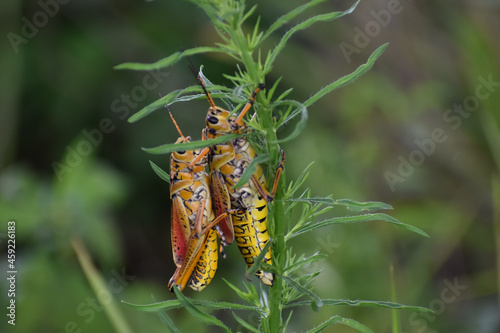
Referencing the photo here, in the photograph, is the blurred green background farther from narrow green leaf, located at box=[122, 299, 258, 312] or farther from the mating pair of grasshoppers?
narrow green leaf, located at box=[122, 299, 258, 312]

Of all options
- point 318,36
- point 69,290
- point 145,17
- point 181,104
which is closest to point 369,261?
point 69,290

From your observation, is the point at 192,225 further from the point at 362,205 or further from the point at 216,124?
the point at 362,205

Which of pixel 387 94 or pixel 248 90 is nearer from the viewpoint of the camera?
pixel 248 90

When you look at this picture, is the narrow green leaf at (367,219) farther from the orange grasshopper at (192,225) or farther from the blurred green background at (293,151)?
the blurred green background at (293,151)

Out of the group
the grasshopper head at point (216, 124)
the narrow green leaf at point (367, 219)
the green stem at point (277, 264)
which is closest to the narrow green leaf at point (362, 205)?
the narrow green leaf at point (367, 219)

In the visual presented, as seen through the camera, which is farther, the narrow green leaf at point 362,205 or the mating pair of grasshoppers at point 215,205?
the mating pair of grasshoppers at point 215,205

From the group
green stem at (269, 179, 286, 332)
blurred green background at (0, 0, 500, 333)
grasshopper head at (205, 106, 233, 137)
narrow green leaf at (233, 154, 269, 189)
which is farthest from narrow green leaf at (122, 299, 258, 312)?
blurred green background at (0, 0, 500, 333)

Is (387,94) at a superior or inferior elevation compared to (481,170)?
superior

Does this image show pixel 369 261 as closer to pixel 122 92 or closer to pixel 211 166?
pixel 211 166
